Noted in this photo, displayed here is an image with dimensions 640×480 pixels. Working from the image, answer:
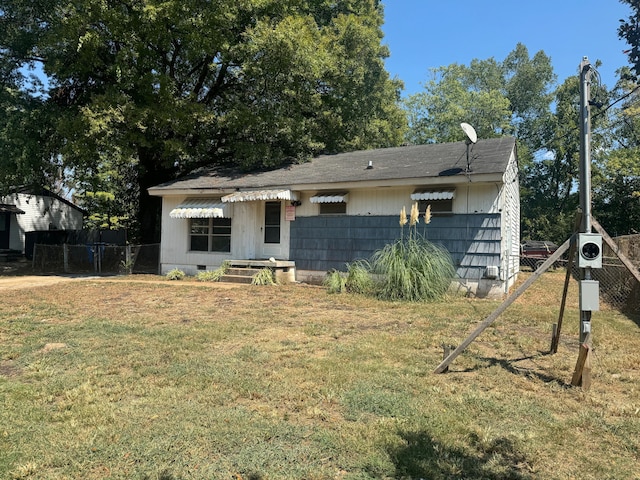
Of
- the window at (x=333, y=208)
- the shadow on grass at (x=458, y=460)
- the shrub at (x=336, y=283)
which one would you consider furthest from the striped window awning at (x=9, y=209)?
the shadow on grass at (x=458, y=460)

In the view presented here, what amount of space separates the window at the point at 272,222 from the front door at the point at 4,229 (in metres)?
18.6

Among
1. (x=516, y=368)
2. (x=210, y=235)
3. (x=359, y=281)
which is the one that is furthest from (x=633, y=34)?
(x=210, y=235)

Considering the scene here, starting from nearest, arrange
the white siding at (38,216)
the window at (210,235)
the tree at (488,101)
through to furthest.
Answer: the window at (210,235), the white siding at (38,216), the tree at (488,101)

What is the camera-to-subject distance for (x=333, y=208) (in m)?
12.4

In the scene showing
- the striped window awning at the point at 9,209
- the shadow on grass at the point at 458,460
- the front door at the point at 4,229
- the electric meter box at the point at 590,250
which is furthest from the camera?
the front door at the point at 4,229

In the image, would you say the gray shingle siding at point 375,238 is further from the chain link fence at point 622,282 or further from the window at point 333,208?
the chain link fence at point 622,282

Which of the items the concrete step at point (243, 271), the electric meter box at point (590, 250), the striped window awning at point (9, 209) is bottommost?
the concrete step at point (243, 271)

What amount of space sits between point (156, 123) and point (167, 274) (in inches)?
209

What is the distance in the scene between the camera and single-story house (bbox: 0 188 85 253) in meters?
23.6

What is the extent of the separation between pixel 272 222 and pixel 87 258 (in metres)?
8.12

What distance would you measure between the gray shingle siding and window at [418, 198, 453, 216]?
148 mm

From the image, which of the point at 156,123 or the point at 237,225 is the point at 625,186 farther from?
the point at 156,123

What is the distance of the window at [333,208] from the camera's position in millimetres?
12258

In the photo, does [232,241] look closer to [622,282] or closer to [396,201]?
[396,201]
